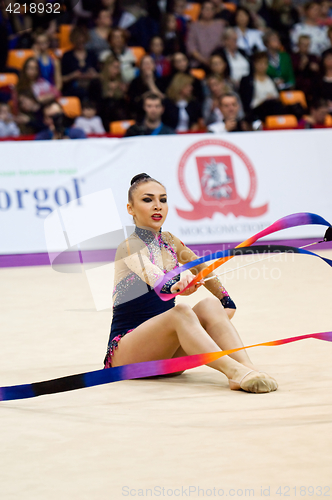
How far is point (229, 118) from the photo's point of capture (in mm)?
8117

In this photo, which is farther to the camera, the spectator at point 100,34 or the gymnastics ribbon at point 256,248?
the spectator at point 100,34

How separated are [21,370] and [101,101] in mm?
5960

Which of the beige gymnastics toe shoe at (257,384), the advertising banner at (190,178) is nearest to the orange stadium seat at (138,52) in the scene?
the advertising banner at (190,178)

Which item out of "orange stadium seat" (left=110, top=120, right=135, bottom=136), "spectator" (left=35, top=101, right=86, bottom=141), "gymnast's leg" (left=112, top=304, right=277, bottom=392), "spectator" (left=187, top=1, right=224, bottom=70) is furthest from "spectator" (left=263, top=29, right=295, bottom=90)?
"gymnast's leg" (left=112, top=304, right=277, bottom=392)

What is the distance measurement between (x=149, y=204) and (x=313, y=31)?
845cm

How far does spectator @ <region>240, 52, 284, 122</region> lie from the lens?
29.8 ft

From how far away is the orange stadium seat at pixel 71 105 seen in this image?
877 cm

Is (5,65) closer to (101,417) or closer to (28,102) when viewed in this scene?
(28,102)

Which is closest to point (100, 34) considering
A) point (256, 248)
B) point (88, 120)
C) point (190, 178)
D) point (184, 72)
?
point (184, 72)

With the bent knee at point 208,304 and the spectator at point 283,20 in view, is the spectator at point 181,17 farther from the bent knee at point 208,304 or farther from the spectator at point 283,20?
the bent knee at point 208,304

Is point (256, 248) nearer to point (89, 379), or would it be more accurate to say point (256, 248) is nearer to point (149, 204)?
point (149, 204)

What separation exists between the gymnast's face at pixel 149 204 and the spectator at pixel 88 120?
5.44 meters

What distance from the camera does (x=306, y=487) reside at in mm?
1841

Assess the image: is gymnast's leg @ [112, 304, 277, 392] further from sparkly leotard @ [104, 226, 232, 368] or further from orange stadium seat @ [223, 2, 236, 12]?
orange stadium seat @ [223, 2, 236, 12]
